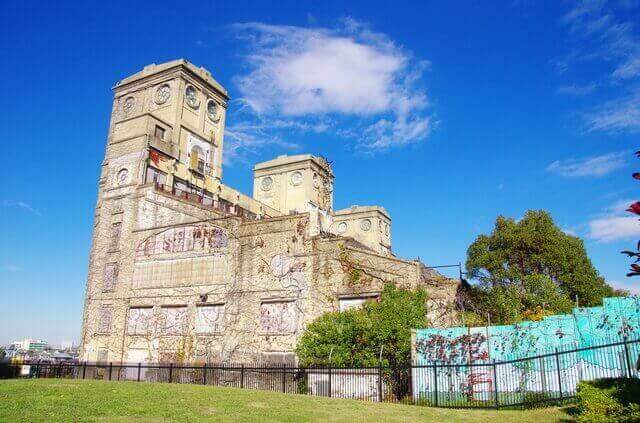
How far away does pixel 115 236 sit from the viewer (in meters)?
35.2

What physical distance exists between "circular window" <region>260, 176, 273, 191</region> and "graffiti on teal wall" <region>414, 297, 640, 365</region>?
3921cm

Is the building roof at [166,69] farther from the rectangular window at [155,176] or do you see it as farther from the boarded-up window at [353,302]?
the boarded-up window at [353,302]

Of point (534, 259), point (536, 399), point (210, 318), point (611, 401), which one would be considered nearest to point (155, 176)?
point (210, 318)

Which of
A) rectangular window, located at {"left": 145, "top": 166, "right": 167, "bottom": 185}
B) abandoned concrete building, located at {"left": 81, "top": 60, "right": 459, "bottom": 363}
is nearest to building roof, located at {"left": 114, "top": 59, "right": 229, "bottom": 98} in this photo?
abandoned concrete building, located at {"left": 81, "top": 60, "right": 459, "bottom": 363}

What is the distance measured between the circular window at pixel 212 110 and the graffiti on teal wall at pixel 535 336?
111 feet

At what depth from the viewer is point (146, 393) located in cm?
1520

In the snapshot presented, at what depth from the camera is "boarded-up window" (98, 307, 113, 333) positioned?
32.9 metres

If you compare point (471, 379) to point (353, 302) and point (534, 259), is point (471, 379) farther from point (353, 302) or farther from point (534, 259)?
point (534, 259)

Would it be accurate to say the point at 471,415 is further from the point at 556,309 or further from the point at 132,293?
the point at 132,293

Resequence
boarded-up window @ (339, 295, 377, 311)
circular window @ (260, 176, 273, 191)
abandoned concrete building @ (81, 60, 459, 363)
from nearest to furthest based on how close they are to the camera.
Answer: boarded-up window @ (339, 295, 377, 311) < abandoned concrete building @ (81, 60, 459, 363) < circular window @ (260, 176, 273, 191)

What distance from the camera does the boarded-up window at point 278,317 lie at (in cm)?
2629

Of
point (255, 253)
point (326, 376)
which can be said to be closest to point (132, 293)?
point (255, 253)

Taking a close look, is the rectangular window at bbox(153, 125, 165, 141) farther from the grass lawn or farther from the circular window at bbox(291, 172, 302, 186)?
the grass lawn

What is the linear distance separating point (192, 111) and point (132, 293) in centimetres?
1943
